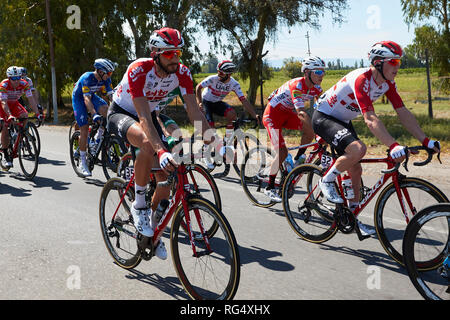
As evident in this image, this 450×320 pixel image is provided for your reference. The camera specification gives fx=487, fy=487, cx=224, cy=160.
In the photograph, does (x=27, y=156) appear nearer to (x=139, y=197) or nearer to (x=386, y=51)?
(x=139, y=197)

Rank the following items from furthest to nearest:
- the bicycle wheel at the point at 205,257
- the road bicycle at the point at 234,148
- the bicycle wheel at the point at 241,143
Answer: the road bicycle at the point at 234,148
the bicycle wheel at the point at 241,143
the bicycle wheel at the point at 205,257

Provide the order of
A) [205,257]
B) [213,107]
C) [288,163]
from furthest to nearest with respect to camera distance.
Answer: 1. [213,107]
2. [288,163]
3. [205,257]

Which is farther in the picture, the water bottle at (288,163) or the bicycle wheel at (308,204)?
the water bottle at (288,163)

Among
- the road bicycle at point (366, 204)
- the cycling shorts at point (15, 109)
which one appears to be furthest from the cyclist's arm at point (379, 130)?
the cycling shorts at point (15, 109)

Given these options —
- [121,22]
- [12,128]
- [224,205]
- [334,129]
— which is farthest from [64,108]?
[334,129]

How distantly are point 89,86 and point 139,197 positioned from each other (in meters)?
5.57

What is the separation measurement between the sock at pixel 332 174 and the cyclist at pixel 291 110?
161 centimetres

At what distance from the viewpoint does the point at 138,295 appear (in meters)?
Answer: 4.08

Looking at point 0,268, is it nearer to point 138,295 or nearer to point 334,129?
point 138,295

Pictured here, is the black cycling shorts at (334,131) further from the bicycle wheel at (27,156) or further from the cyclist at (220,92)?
the bicycle wheel at (27,156)

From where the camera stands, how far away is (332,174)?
16.7 feet

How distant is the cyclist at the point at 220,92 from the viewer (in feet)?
28.8

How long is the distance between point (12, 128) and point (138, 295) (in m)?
7.14

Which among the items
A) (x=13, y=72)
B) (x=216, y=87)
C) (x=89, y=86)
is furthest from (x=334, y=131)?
(x=13, y=72)
